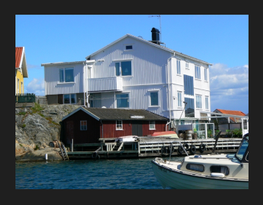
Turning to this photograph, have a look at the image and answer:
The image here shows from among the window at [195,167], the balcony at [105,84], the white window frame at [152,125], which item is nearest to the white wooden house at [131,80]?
the balcony at [105,84]

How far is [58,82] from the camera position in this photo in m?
48.0

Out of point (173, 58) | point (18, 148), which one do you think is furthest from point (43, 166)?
point (173, 58)

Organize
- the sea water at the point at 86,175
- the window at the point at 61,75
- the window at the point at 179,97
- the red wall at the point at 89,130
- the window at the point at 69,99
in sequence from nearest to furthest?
the sea water at the point at 86,175 → the red wall at the point at 89,130 → the window at the point at 179,97 → the window at the point at 69,99 → the window at the point at 61,75

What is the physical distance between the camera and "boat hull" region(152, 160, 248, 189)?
15833 millimetres

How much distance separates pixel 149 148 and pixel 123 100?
A: 35.6ft

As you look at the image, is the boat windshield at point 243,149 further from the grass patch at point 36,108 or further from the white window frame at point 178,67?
the white window frame at point 178,67

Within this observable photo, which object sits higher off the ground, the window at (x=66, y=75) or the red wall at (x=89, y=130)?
the window at (x=66, y=75)

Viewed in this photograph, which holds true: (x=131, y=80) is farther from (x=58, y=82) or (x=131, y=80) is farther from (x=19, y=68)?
(x=19, y=68)

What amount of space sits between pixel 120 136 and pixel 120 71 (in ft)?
30.8

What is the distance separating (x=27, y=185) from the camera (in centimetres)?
2255

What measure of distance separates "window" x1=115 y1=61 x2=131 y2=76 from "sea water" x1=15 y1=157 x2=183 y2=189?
45.9 feet

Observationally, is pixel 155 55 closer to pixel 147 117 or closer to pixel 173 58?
pixel 173 58

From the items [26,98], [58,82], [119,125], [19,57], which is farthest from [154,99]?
[19,57]

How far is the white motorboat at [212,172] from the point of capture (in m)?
16.0
